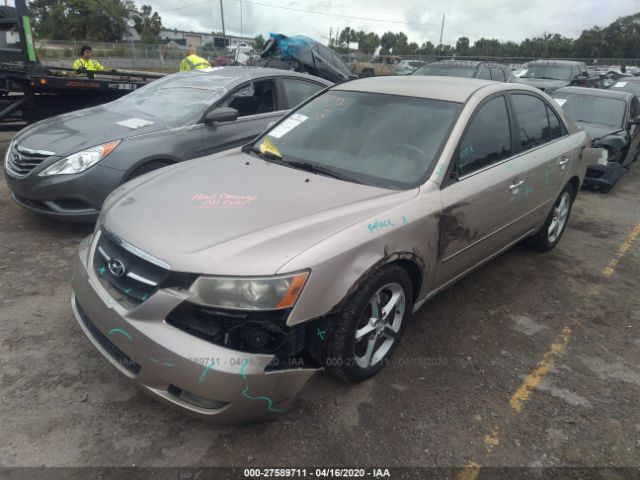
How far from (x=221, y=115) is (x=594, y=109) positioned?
21.6ft

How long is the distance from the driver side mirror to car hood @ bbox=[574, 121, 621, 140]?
5.47 meters

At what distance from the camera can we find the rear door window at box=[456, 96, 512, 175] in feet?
9.76

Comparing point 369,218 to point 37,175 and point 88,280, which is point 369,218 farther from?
point 37,175

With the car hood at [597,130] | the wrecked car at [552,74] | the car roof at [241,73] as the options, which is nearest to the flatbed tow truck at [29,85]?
the car roof at [241,73]

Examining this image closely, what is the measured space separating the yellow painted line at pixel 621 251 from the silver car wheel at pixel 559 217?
55cm

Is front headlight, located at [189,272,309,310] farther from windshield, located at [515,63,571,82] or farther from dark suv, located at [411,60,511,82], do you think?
windshield, located at [515,63,571,82]

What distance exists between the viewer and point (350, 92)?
3.52 metres

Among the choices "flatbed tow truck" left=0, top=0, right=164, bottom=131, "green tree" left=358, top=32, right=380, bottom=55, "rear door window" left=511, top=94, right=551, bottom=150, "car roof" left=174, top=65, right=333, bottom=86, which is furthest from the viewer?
"green tree" left=358, top=32, right=380, bottom=55

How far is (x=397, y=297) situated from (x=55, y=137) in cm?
365

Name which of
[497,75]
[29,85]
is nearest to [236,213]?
[29,85]

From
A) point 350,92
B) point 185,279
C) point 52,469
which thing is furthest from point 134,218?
point 350,92

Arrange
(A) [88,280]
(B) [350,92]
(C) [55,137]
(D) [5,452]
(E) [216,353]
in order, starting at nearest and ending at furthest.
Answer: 1. (E) [216,353]
2. (D) [5,452]
3. (A) [88,280]
4. (B) [350,92]
5. (C) [55,137]

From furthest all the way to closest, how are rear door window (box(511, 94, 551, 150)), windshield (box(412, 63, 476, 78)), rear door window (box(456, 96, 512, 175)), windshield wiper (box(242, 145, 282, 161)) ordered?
windshield (box(412, 63, 476, 78)) < rear door window (box(511, 94, 551, 150)) < windshield wiper (box(242, 145, 282, 161)) < rear door window (box(456, 96, 512, 175))

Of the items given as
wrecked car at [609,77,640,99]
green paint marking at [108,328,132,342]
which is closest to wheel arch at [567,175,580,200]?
green paint marking at [108,328,132,342]
